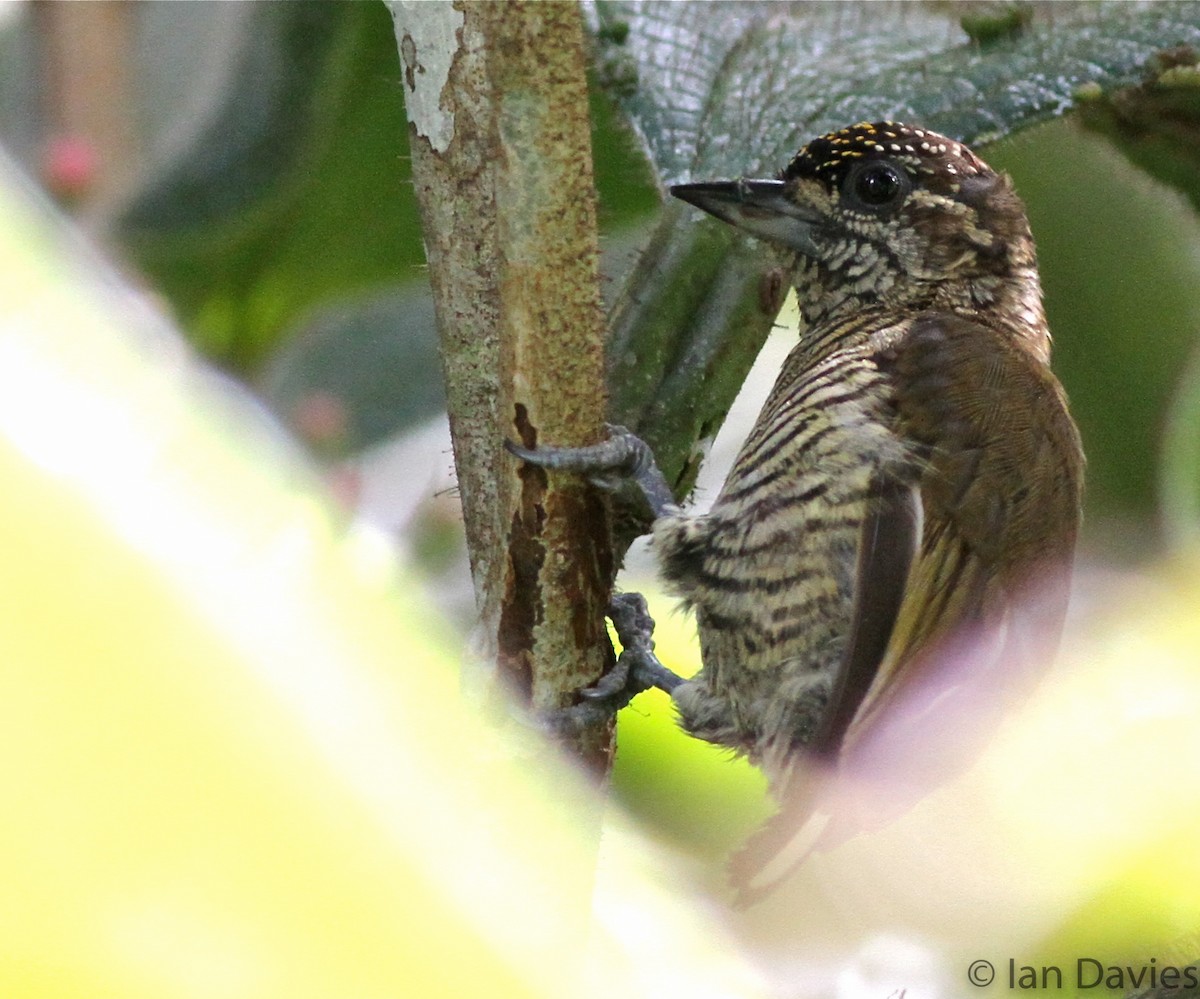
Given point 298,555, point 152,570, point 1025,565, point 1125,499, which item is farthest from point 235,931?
point 1125,499

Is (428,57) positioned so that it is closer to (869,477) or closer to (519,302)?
(519,302)

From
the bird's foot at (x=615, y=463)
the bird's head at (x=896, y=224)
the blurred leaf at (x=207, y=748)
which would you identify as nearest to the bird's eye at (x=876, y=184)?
the bird's head at (x=896, y=224)

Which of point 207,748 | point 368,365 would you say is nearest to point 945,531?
point 207,748

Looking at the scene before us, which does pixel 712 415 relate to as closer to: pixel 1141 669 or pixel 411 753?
pixel 411 753

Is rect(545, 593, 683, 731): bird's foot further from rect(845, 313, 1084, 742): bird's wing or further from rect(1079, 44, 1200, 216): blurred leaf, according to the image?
rect(1079, 44, 1200, 216): blurred leaf

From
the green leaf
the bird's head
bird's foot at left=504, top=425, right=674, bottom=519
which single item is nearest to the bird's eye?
the bird's head

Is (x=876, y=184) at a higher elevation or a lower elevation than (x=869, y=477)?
higher
